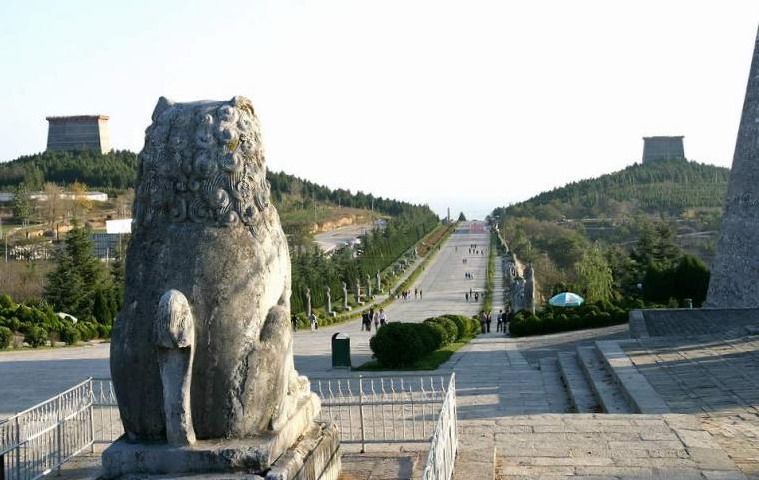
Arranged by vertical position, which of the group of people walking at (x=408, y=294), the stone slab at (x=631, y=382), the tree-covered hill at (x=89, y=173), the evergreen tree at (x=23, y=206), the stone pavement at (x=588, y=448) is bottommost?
the group of people walking at (x=408, y=294)

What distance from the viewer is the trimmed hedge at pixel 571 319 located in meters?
23.7

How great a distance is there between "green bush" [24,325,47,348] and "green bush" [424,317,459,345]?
35.6 feet

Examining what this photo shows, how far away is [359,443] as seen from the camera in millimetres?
7977

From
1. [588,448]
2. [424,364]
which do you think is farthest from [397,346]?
[588,448]

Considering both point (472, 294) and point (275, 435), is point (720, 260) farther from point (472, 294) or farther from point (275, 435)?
point (472, 294)

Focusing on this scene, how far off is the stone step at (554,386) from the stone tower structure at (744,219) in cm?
615

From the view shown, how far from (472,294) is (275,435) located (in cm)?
4007

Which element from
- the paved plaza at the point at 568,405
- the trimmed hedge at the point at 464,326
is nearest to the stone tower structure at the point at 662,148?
the trimmed hedge at the point at 464,326

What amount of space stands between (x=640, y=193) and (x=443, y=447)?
100710 millimetres

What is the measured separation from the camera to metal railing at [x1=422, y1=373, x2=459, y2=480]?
178 inches

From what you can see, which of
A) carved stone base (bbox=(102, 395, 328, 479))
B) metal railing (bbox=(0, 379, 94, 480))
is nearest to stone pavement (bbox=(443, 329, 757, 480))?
carved stone base (bbox=(102, 395, 328, 479))

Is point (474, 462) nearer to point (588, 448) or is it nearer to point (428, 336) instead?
point (588, 448)

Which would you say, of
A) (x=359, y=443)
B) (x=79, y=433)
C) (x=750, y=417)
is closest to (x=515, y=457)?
(x=359, y=443)

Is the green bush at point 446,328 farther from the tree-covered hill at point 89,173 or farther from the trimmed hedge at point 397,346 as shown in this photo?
the tree-covered hill at point 89,173
